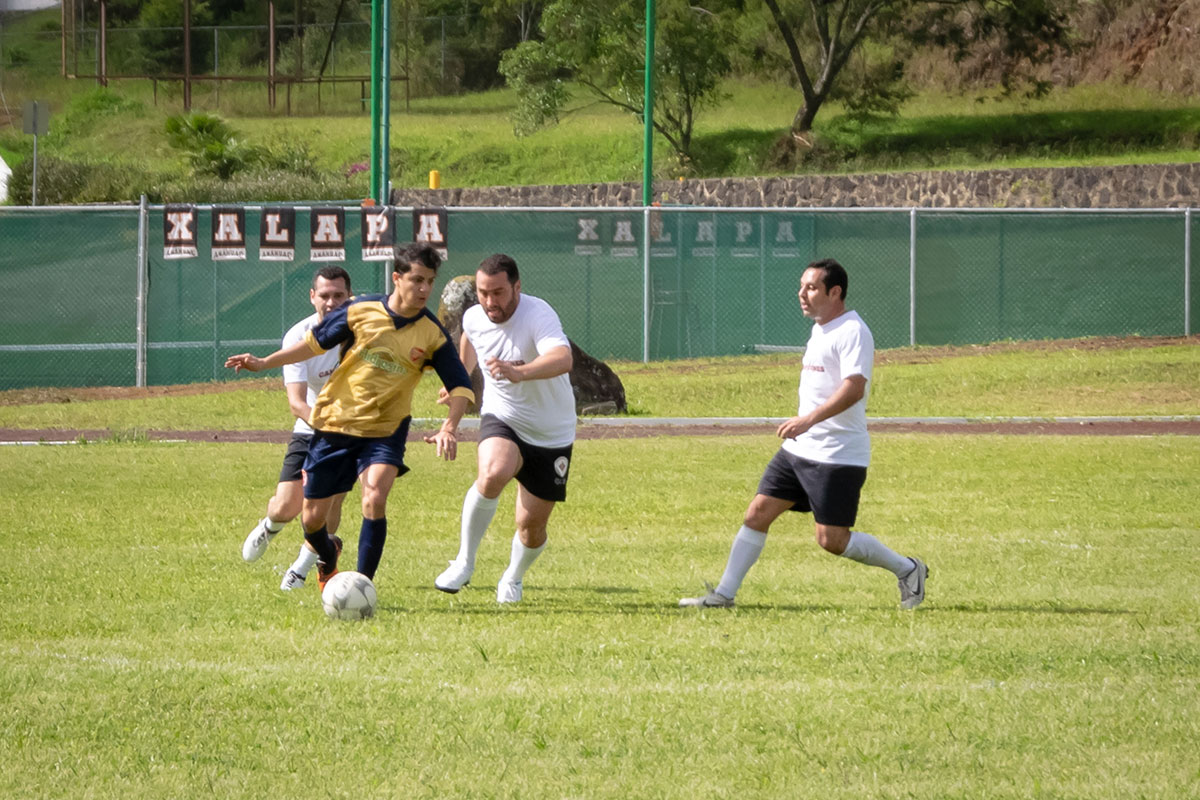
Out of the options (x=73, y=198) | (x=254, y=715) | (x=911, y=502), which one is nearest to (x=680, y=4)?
(x=73, y=198)

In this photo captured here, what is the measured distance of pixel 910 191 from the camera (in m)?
36.8

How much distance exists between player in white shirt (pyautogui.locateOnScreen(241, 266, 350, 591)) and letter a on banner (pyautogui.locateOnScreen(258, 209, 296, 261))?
45.7 feet

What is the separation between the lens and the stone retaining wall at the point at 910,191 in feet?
111

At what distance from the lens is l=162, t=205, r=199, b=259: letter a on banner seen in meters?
22.9

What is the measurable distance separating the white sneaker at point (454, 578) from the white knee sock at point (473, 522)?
0.10 feet

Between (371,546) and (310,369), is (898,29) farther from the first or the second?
(371,546)

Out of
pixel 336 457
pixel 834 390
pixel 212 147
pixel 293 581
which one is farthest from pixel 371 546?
pixel 212 147

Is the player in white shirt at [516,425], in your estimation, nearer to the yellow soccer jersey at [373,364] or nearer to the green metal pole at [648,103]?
the yellow soccer jersey at [373,364]

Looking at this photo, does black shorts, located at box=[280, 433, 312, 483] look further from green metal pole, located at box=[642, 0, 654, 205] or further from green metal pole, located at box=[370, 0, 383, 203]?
green metal pole, located at box=[642, 0, 654, 205]

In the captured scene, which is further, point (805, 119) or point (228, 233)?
point (805, 119)

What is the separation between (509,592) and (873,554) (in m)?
1.89

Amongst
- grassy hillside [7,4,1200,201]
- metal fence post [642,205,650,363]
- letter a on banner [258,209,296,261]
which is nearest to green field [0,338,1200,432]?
metal fence post [642,205,650,363]

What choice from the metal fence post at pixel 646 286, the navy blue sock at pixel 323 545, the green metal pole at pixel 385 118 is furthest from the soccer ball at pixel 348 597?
the green metal pole at pixel 385 118

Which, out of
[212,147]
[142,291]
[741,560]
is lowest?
[741,560]
